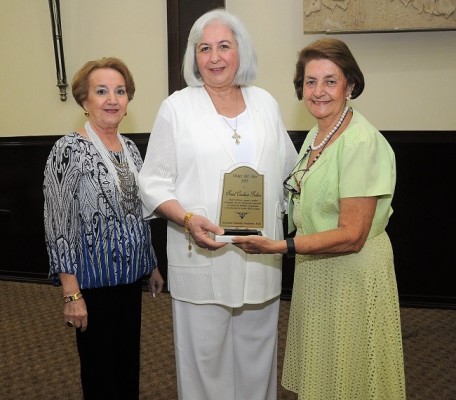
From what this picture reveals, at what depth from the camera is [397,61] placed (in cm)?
369

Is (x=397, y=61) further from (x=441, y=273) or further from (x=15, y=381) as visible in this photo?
(x=15, y=381)

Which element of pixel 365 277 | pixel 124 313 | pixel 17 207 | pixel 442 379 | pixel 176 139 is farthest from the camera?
pixel 17 207

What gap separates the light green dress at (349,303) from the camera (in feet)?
5.70

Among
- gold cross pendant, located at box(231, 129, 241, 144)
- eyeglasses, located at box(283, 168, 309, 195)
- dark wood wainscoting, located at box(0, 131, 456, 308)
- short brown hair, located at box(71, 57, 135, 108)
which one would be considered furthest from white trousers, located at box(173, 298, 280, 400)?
dark wood wainscoting, located at box(0, 131, 456, 308)

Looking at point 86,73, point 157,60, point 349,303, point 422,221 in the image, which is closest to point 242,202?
Result: point 349,303

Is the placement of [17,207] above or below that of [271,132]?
below

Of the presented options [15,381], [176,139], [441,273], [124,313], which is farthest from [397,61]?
[15,381]

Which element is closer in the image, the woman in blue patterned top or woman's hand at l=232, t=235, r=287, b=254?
woman's hand at l=232, t=235, r=287, b=254

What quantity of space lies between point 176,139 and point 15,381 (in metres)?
1.77

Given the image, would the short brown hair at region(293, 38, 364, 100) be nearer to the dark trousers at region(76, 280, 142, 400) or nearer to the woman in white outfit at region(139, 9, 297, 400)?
the woman in white outfit at region(139, 9, 297, 400)

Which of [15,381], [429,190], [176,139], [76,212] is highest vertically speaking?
[176,139]

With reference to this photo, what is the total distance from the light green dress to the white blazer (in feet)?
0.63

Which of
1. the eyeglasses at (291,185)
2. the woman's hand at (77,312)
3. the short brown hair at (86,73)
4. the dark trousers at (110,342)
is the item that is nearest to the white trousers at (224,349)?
the dark trousers at (110,342)

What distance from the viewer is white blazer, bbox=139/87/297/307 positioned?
1889 millimetres
